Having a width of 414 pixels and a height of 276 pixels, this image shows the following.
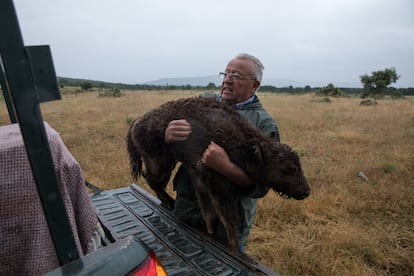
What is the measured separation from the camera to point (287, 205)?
6.06 metres

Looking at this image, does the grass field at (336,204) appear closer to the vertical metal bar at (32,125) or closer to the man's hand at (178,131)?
the man's hand at (178,131)

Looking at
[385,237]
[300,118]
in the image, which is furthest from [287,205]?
[300,118]

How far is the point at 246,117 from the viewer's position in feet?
11.5

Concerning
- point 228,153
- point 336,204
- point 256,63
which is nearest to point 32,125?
point 228,153

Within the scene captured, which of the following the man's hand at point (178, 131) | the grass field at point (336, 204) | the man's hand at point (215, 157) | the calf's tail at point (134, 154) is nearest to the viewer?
the man's hand at point (215, 157)

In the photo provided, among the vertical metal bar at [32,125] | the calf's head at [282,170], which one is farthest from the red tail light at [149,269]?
the calf's head at [282,170]

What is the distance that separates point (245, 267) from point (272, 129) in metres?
1.52

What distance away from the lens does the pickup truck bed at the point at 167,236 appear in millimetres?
2471

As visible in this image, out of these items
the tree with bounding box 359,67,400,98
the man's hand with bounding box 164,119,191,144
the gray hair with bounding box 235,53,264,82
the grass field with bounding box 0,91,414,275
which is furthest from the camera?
the tree with bounding box 359,67,400,98

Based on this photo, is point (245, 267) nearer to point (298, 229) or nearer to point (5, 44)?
point (5, 44)

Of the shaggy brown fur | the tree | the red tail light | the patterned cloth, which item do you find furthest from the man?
the tree

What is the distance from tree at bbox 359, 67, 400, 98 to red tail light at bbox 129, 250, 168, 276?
1925 inches

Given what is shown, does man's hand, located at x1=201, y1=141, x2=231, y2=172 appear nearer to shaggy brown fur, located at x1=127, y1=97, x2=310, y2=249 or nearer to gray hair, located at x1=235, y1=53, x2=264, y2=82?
shaggy brown fur, located at x1=127, y1=97, x2=310, y2=249

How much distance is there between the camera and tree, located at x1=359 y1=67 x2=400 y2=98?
4475 cm
